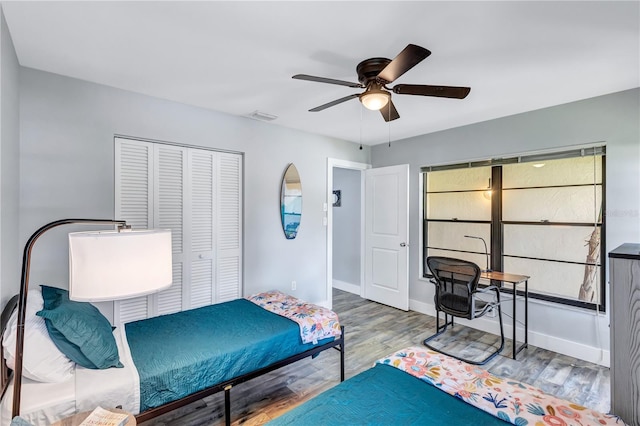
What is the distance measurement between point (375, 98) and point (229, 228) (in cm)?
220

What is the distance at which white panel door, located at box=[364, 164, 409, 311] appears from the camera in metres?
4.41

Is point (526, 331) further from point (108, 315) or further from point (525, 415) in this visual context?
point (108, 315)

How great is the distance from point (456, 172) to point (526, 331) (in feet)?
6.47

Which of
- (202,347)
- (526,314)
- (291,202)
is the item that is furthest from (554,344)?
(202,347)

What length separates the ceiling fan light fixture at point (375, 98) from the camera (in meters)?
2.07

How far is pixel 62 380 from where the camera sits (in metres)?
1.61

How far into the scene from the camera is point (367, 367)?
113 inches

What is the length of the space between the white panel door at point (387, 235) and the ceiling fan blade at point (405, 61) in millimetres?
2560

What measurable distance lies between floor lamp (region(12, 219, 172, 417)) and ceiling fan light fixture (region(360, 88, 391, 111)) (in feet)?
5.09

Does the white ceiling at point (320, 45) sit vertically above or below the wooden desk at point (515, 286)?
above

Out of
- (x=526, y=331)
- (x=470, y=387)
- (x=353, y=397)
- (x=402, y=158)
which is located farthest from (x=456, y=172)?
(x=353, y=397)

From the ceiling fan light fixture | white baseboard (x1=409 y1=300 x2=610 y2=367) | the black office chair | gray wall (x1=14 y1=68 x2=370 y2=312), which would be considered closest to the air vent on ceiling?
gray wall (x1=14 y1=68 x2=370 y2=312)

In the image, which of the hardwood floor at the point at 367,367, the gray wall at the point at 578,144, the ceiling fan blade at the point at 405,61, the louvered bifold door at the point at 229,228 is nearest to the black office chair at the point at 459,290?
the hardwood floor at the point at 367,367

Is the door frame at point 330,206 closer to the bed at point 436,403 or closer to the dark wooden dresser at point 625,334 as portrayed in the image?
the bed at point 436,403
